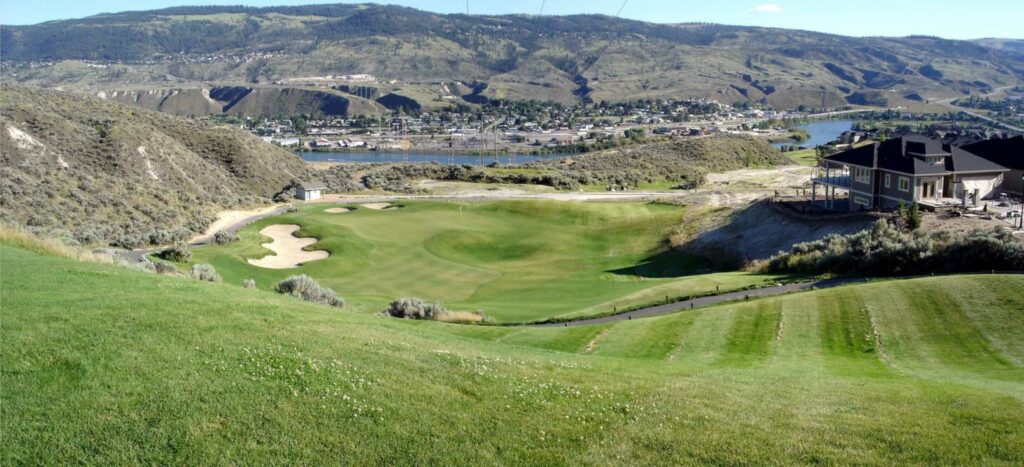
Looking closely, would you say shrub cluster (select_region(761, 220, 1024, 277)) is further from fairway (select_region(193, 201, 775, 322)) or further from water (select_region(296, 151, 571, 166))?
water (select_region(296, 151, 571, 166))

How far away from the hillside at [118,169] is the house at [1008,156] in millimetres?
53084

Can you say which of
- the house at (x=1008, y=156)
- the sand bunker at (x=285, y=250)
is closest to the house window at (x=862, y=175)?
the house at (x=1008, y=156)

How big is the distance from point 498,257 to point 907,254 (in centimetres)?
2643

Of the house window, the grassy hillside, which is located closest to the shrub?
the grassy hillside

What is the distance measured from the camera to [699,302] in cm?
3069

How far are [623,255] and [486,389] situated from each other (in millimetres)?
40544

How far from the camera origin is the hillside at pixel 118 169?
167 feet

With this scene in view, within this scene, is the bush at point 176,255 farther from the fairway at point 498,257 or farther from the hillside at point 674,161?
the hillside at point 674,161

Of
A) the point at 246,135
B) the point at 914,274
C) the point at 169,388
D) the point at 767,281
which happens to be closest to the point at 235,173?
the point at 246,135

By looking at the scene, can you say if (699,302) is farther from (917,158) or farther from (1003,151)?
(1003,151)

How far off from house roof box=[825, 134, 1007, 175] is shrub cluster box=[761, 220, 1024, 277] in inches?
323

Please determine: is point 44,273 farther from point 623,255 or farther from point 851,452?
point 623,255

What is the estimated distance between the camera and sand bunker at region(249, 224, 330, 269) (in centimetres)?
4541

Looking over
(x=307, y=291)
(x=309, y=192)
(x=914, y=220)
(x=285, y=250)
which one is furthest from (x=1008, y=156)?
(x=309, y=192)
